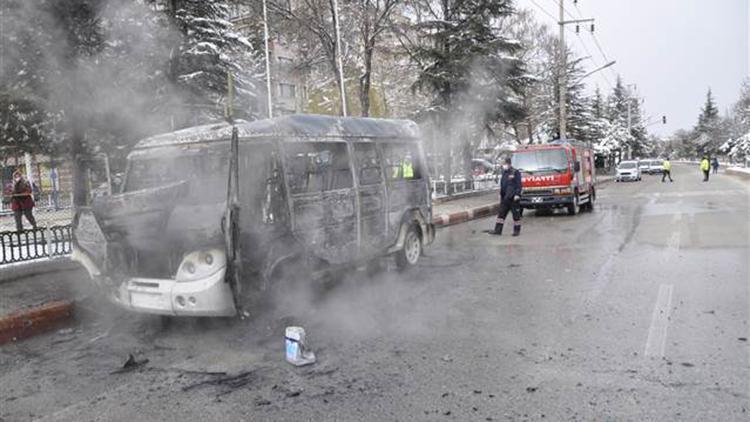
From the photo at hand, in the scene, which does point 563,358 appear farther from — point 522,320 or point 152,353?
point 152,353

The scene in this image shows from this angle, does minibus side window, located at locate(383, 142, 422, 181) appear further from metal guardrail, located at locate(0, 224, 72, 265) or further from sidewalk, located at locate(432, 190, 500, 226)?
metal guardrail, located at locate(0, 224, 72, 265)

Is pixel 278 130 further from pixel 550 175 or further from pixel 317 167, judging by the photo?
pixel 550 175

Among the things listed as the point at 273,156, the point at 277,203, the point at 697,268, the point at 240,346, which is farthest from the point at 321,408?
the point at 697,268

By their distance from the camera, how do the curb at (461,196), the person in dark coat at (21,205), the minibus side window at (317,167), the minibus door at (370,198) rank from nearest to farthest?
the minibus side window at (317,167) < the minibus door at (370,198) < the person in dark coat at (21,205) < the curb at (461,196)

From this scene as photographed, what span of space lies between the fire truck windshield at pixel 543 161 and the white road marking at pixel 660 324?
8.11 m

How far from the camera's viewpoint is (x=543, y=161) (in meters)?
13.7

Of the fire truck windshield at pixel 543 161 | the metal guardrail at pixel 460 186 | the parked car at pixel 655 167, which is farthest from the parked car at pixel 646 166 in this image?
the fire truck windshield at pixel 543 161

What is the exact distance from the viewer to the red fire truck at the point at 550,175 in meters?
13.5

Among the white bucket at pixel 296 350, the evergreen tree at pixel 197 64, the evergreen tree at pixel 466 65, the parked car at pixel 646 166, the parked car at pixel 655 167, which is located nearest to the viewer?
the white bucket at pixel 296 350

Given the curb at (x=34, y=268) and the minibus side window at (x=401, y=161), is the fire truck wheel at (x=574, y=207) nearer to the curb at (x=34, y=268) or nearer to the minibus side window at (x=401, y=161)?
the minibus side window at (x=401, y=161)

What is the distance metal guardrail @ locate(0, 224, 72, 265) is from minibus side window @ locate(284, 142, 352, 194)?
4.33 metres

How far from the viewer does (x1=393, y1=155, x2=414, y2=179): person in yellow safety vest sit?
274 inches

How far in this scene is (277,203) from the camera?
4.85 m

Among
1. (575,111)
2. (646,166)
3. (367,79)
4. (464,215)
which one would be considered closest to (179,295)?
(464,215)
